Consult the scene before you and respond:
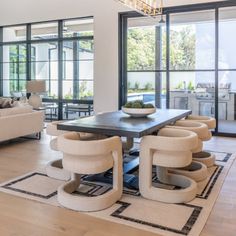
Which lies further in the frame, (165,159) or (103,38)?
(103,38)

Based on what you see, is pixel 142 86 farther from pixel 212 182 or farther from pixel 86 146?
pixel 86 146

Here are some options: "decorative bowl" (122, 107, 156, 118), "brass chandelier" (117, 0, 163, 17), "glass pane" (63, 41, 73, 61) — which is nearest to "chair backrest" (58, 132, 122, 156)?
"decorative bowl" (122, 107, 156, 118)

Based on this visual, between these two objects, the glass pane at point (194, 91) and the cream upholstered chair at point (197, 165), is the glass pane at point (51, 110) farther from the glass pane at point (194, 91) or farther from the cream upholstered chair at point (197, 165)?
the cream upholstered chair at point (197, 165)

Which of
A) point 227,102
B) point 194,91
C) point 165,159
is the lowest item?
point 165,159

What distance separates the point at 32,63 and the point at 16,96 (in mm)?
1120

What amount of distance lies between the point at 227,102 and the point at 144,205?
4.45 meters

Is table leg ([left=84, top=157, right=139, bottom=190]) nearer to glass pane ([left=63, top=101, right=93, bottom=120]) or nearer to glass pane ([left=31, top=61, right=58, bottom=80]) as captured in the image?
glass pane ([left=63, top=101, right=93, bottom=120])

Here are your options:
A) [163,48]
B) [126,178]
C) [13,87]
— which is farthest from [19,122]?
[13,87]

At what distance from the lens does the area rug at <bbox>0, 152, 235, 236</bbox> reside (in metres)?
2.61

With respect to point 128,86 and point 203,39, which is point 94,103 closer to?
point 128,86

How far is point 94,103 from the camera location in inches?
311

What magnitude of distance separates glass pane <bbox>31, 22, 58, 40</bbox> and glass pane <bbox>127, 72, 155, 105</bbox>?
2.63m

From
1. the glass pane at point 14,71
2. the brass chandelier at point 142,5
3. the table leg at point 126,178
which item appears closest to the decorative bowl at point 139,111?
the table leg at point 126,178

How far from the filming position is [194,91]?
704cm
